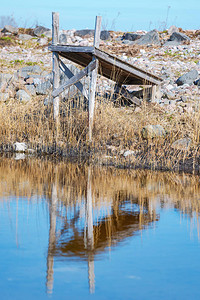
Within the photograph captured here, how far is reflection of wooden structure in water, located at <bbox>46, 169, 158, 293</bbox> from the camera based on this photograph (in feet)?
17.3

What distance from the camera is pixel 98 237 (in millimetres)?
5953

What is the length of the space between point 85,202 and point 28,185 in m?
1.63

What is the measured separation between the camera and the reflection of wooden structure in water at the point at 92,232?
5281 mm

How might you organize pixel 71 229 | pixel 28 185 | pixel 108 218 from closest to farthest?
pixel 71 229
pixel 108 218
pixel 28 185

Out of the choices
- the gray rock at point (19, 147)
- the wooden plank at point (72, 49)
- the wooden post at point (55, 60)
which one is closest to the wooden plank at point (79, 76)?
the wooden post at point (55, 60)

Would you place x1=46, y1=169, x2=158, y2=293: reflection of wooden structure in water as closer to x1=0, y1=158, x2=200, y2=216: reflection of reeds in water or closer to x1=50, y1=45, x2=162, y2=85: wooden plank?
x1=0, y1=158, x2=200, y2=216: reflection of reeds in water

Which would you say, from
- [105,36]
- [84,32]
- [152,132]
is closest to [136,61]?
[105,36]

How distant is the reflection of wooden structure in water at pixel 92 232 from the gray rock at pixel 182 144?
13.5 feet

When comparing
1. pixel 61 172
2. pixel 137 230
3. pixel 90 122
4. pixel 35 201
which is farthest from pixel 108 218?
pixel 90 122

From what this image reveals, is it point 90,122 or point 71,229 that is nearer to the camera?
point 71,229

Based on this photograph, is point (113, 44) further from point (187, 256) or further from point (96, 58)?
point (187, 256)

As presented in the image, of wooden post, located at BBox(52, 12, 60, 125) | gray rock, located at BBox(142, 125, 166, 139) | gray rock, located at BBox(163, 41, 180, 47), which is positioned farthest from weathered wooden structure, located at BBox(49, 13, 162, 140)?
gray rock, located at BBox(163, 41, 180, 47)

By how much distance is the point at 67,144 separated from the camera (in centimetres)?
1258

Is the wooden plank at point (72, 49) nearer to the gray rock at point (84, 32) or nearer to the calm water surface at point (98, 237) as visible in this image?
the calm water surface at point (98, 237)
